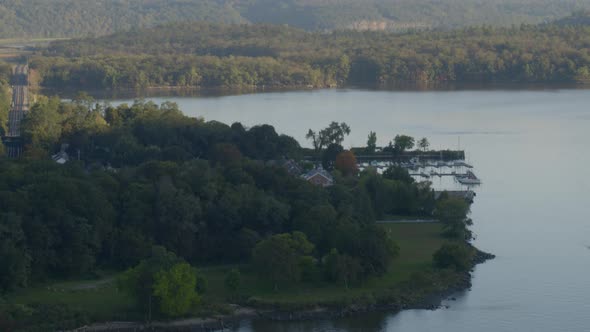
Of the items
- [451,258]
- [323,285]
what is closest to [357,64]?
[451,258]

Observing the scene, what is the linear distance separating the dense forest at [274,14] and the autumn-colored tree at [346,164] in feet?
135

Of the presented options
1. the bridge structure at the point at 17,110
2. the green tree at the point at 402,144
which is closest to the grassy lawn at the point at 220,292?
the green tree at the point at 402,144

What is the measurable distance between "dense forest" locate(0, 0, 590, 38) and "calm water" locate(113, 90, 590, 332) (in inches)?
1185

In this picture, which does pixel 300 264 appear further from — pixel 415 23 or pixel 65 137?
pixel 415 23

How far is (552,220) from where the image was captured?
14250mm

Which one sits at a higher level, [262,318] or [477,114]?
[477,114]

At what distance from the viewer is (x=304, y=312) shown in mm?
10586

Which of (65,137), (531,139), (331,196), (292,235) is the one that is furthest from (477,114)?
(292,235)

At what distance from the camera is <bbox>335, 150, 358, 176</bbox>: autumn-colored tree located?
53.4 ft

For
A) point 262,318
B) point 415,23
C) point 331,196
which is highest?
point 415,23

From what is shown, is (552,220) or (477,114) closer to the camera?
(552,220)

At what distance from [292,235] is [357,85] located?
75.2 feet

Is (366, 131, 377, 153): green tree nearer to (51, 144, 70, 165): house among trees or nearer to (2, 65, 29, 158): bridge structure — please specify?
(51, 144, 70, 165): house among trees

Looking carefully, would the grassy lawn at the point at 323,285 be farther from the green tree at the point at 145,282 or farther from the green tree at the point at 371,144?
the green tree at the point at 371,144
